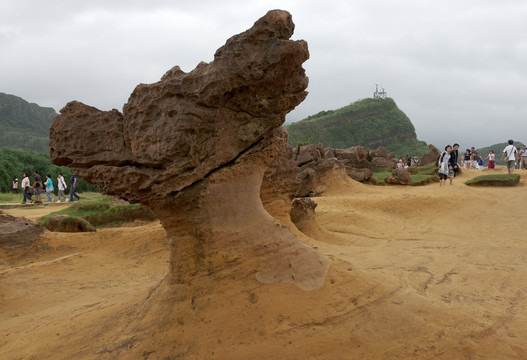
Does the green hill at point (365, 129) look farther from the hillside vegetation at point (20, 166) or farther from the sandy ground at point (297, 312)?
the sandy ground at point (297, 312)

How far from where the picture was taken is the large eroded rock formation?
279 cm

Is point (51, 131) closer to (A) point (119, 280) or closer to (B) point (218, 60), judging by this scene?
(B) point (218, 60)

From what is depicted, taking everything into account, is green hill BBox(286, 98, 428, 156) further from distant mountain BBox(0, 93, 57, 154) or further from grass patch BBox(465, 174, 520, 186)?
distant mountain BBox(0, 93, 57, 154)

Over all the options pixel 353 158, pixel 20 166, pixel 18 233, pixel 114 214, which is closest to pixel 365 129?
pixel 353 158

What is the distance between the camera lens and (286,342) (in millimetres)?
2477

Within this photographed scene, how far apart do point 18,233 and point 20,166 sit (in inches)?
775

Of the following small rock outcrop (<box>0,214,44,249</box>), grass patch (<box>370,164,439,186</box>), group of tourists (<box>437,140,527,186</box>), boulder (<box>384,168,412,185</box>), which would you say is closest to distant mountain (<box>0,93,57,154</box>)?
grass patch (<box>370,164,439,186</box>)

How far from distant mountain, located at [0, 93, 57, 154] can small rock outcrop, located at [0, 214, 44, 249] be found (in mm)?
38745

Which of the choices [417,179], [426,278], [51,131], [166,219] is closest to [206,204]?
[166,219]

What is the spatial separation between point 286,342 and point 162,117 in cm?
190

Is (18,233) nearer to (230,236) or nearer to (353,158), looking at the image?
(230,236)

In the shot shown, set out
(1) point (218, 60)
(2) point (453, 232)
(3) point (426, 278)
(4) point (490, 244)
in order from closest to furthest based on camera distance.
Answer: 1. (1) point (218, 60)
2. (3) point (426, 278)
3. (4) point (490, 244)
4. (2) point (453, 232)

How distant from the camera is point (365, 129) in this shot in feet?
140

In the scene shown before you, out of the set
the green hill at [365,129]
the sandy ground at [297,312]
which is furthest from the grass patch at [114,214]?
the green hill at [365,129]
